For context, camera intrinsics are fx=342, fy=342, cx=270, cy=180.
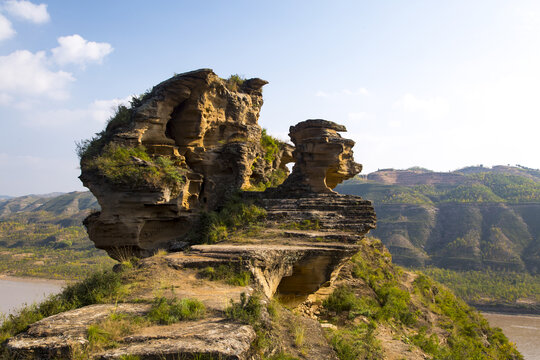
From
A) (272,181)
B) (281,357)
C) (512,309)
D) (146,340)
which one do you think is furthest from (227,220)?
(512,309)

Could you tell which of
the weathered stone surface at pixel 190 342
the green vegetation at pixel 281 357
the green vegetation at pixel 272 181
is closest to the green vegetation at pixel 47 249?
the green vegetation at pixel 272 181

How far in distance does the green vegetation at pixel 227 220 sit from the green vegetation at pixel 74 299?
5.35 metres

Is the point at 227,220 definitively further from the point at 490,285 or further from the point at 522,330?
the point at 490,285

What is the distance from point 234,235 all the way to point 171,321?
247 inches

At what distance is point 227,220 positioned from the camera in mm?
13844

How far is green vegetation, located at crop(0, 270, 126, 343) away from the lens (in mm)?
5430

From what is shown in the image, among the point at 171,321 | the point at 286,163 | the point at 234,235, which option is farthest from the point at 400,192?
the point at 171,321

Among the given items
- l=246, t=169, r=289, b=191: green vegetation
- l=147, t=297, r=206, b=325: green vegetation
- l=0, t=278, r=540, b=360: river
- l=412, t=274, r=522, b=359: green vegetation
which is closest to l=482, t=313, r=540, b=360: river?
l=0, t=278, r=540, b=360: river

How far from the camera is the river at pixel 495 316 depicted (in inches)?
1363

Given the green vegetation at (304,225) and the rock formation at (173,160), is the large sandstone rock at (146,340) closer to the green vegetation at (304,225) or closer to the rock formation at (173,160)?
the green vegetation at (304,225)

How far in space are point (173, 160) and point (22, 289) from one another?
46815 millimetres

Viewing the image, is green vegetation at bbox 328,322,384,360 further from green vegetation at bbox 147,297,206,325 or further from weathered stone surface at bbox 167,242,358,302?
green vegetation at bbox 147,297,206,325

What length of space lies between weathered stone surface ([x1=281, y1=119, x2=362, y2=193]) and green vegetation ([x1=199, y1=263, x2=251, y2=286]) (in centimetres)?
757

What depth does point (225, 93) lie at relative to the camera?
17031 millimetres
